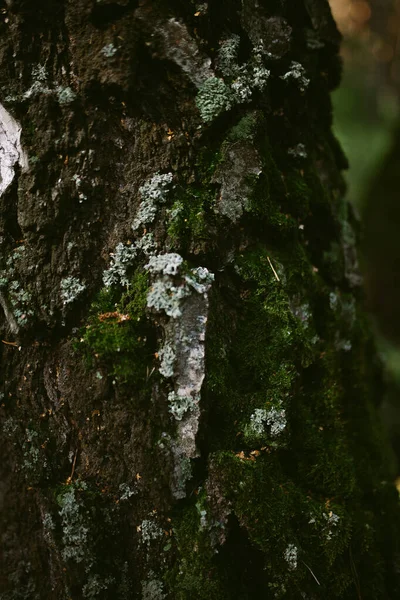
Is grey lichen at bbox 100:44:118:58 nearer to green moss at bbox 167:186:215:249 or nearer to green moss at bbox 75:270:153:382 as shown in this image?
green moss at bbox 167:186:215:249

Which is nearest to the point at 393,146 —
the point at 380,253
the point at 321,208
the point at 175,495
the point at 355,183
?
the point at 355,183

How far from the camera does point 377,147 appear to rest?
7.69m

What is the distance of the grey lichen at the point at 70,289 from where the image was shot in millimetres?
1612

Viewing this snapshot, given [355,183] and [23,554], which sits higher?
[23,554]

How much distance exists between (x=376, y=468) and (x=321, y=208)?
1193 millimetres

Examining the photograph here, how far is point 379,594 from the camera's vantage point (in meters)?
1.70

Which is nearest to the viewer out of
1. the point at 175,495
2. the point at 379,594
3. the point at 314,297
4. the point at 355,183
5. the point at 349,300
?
the point at 175,495

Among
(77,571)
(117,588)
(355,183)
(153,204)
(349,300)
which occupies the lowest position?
(355,183)

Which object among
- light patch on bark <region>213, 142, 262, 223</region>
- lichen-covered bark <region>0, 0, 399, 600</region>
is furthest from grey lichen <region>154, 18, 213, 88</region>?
light patch on bark <region>213, 142, 262, 223</region>

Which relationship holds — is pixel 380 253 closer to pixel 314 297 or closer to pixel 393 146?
pixel 393 146

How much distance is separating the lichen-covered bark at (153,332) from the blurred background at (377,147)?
16.2 feet

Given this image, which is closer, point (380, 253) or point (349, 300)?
point (349, 300)

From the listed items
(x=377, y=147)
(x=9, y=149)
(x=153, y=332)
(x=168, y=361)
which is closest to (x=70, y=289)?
(x=153, y=332)

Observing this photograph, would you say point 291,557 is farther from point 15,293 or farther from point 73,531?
point 15,293
